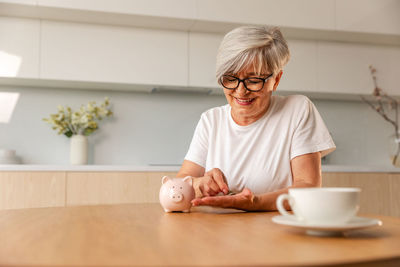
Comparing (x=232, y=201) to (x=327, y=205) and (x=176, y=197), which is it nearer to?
(x=176, y=197)

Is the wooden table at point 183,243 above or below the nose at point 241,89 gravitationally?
below

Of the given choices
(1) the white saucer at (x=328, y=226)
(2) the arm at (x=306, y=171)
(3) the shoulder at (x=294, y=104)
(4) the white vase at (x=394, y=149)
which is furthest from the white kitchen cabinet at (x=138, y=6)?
(1) the white saucer at (x=328, y=226)

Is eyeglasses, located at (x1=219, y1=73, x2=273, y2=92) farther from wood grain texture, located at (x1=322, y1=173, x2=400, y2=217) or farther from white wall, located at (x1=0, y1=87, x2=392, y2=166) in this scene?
white wall, located at (x1=0, y1=87, x2=392, y2=166)

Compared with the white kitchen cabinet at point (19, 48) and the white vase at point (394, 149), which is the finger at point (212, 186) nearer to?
the white kitchen cabinet at point (19, 48)

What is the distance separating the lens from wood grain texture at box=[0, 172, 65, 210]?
9.21 ft

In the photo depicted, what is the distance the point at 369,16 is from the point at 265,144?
2421 millimetres

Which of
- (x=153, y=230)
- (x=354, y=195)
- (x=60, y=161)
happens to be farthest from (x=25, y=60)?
(x=354, y=195)

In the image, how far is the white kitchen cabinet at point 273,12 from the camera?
10.8 feet

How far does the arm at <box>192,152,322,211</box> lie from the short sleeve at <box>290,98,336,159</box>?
3cm

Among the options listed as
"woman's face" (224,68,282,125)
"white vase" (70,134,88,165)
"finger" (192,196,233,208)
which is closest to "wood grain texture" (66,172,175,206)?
"white vase" (70,134,88,165)

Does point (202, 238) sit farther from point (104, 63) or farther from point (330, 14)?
point (330, 14)

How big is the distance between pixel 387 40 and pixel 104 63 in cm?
238

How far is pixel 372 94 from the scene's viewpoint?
375cm

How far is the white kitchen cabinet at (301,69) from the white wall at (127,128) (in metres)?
0.45
